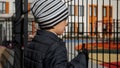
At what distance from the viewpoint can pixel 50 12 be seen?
1.50 m

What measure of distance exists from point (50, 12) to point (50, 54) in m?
0.20

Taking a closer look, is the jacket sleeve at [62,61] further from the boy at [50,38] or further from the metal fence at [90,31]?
the metal fence at [90,31]

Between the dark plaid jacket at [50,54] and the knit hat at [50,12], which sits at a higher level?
the knit hat at [50,12]

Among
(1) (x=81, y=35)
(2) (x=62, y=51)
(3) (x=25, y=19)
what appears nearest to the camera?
(2) (x=62, y=51)

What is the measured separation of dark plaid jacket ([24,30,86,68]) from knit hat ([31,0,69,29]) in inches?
1.8

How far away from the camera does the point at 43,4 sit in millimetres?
1521

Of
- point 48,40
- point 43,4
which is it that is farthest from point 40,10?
point 48,40

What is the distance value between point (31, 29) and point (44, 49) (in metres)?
1.27

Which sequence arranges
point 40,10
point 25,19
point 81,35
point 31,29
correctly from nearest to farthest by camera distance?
point 40,10
point 25,19
point 81,35
point 31,29

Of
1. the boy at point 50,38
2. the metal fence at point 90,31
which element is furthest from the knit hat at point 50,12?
the metal fence at point 90,31

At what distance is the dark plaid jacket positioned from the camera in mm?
1393

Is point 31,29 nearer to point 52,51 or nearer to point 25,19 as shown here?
point 25,19

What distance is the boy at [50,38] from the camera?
55.4 inches

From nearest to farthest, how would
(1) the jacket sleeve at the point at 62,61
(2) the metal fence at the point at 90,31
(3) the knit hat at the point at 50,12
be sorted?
(1) the jacket sleeve at the point at 62,61 < (3) the knit hat at the point at 50,12 < (2) the metal fence at the point at 90,31
